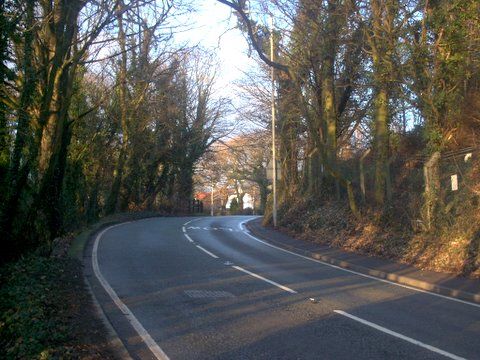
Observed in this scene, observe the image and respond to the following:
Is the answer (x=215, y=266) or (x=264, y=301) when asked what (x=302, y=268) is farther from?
(x=264, y=301)

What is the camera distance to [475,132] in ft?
61.2

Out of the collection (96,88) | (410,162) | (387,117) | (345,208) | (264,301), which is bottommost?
(264,301)

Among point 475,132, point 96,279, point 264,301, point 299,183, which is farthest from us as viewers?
point 299,183

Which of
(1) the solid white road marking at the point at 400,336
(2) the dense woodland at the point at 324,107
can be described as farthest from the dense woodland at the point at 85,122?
(1) the solid white road marking at the point at 400,336

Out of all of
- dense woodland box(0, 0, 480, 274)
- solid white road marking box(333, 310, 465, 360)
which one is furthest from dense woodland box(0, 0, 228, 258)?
solid white road marking box(333, 310, 465, 360)

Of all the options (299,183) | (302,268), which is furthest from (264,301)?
(299,183)

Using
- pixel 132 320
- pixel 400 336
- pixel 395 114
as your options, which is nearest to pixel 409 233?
pixel 395 114

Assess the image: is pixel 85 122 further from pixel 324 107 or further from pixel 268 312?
pixel 268 312

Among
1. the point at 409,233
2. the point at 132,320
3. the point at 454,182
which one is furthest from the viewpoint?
the point at 409,233

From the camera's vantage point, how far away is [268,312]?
9086 mm

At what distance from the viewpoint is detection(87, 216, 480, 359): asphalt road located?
7.03 meters

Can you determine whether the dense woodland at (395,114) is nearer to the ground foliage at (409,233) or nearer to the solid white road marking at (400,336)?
the ground foliage at (409,233)

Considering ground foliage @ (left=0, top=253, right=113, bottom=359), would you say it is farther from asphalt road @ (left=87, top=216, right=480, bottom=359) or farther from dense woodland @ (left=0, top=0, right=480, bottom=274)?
dense woodland @ (left=0, top=0, right=480, bottom=274)

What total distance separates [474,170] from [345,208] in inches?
294
